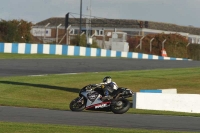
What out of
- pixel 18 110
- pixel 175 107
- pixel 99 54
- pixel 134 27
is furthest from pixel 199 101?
pixel 134 27

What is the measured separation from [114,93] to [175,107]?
3277mm

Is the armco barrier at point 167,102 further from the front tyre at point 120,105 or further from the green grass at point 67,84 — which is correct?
the front tyre at point 120,105

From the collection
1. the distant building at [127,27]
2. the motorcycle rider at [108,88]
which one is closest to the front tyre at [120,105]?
the motorcycle rider at [108,88]

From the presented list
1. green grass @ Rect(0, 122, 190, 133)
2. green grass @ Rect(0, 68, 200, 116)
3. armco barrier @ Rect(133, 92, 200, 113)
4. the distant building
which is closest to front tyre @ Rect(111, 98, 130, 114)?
green grass @ Rect(0, 68, 200, 116)

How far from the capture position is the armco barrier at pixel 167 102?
16.4 meters

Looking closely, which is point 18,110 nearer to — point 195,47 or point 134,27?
point 195,47

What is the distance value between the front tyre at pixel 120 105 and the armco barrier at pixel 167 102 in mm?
2236

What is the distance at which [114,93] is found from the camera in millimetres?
14258

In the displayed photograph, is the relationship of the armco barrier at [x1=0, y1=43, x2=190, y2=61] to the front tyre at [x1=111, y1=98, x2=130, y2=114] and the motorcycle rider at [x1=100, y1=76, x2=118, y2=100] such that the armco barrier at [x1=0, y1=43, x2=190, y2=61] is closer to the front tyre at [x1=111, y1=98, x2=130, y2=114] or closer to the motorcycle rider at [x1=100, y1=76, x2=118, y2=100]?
the motorcycle rider at [x1=100, y1=76, x2=118, y2=100]

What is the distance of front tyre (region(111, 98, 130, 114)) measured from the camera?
1391 centimetres

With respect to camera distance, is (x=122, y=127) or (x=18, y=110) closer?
(x=122, y=127)

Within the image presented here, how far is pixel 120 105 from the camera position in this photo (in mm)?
13938

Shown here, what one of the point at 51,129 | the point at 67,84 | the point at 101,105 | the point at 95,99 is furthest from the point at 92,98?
the point at 67,84

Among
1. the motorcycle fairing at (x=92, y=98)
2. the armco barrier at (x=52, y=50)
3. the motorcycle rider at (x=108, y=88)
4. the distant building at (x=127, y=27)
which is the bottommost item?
the motorcycle fairing at (x=92, y=98)
